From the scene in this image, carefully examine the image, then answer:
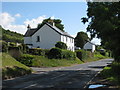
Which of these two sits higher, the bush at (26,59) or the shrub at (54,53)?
the shrub at (54,53)

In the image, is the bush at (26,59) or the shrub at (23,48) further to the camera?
the shrub at (23,48)

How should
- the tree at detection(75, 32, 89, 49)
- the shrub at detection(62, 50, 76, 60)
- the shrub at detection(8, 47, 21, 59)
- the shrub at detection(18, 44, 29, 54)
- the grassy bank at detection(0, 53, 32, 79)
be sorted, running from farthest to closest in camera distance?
the tree at detection(75, 32, 89, 49) < the shrub at detection(62, 50, 76, 60) < the shrub at detection(18, 44, 29, 54) < the shrub at detection(8, 47, 21, 59) < the grassy bank at detection(0, 53, 32, 79)

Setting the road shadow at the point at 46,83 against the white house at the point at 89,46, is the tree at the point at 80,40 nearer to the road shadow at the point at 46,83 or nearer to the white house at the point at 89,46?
the white house at the point at 89,46

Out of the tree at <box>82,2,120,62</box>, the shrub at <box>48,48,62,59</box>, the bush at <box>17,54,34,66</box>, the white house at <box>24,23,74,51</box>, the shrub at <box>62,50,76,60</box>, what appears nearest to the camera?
the tree at <box>82,2,120,62</box>

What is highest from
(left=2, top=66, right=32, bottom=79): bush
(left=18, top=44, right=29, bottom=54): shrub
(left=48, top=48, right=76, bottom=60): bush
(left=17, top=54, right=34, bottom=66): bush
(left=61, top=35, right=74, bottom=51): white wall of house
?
(left=61, top=35, right=74, bottom=51): white wall of house

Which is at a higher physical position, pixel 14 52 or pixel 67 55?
pixel 14 52

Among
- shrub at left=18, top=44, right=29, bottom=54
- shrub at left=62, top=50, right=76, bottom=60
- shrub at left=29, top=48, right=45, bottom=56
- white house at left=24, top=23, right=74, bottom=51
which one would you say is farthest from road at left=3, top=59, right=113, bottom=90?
white house at left=24, top=23, right=74, bottom=51

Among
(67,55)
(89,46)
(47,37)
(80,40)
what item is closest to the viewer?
(67,55)

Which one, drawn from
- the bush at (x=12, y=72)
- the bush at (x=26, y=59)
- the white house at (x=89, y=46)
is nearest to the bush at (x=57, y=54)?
the bush at (x=26, y=59)

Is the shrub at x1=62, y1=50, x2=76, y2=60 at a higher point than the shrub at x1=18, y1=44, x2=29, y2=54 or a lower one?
lower

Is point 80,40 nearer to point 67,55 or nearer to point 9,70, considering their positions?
point 67,55

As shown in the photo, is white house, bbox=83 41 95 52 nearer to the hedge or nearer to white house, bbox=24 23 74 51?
white house, bbox=24 23 74 51

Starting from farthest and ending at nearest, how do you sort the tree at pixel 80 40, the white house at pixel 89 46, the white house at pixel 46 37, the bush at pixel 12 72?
the white house at pixel 89 46 < the tree at pixel 80 40 < the white house at pixel 46 37 < the bush at pixel 12 72

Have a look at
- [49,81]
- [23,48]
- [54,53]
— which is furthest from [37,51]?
[49,81]
